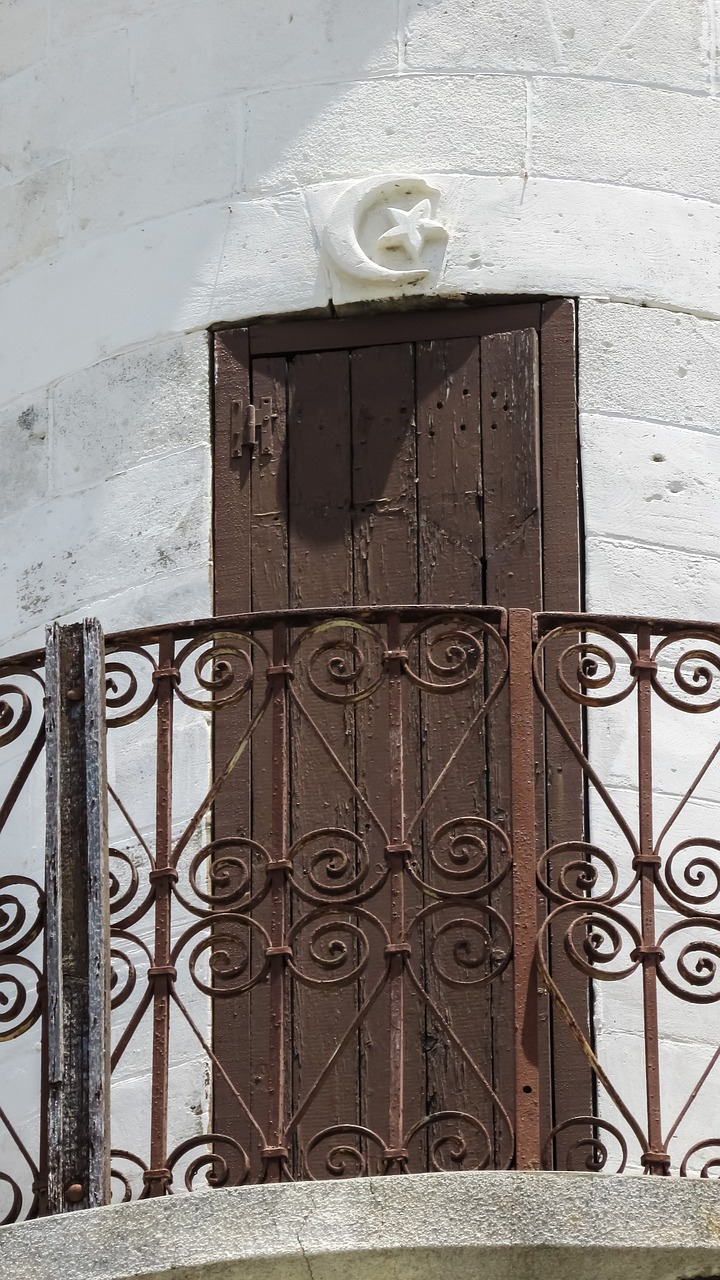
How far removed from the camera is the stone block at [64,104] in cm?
805

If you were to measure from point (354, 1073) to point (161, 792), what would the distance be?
3.61 feet

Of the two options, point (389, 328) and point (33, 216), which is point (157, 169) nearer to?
point (33, 216)

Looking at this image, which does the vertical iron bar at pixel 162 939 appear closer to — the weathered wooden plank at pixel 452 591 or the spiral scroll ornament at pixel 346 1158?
the spiral scroll ornament at pixel 346 1158

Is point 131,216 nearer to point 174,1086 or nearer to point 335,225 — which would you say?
point 335,225

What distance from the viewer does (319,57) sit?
25.8ft

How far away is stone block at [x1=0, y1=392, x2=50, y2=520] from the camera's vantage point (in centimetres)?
772

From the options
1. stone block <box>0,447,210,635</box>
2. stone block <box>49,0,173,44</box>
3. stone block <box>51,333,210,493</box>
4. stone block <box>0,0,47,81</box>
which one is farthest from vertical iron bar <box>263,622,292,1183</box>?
stone block <box>0,0,47,81</box>

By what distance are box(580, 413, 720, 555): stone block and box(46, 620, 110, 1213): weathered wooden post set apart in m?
1.72

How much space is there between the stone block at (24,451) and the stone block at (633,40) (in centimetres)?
181

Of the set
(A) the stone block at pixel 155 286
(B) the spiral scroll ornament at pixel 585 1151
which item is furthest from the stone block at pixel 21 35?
(B) the spiral scroll ornament at pixel 585 1151

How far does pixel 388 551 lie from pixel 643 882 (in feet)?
5.27

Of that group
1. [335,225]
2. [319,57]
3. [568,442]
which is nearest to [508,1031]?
[568,442]

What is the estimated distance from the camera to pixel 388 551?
23.9ft

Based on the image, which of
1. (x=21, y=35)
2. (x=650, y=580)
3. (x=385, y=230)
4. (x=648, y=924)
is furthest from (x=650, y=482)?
(x=21, y=35)
